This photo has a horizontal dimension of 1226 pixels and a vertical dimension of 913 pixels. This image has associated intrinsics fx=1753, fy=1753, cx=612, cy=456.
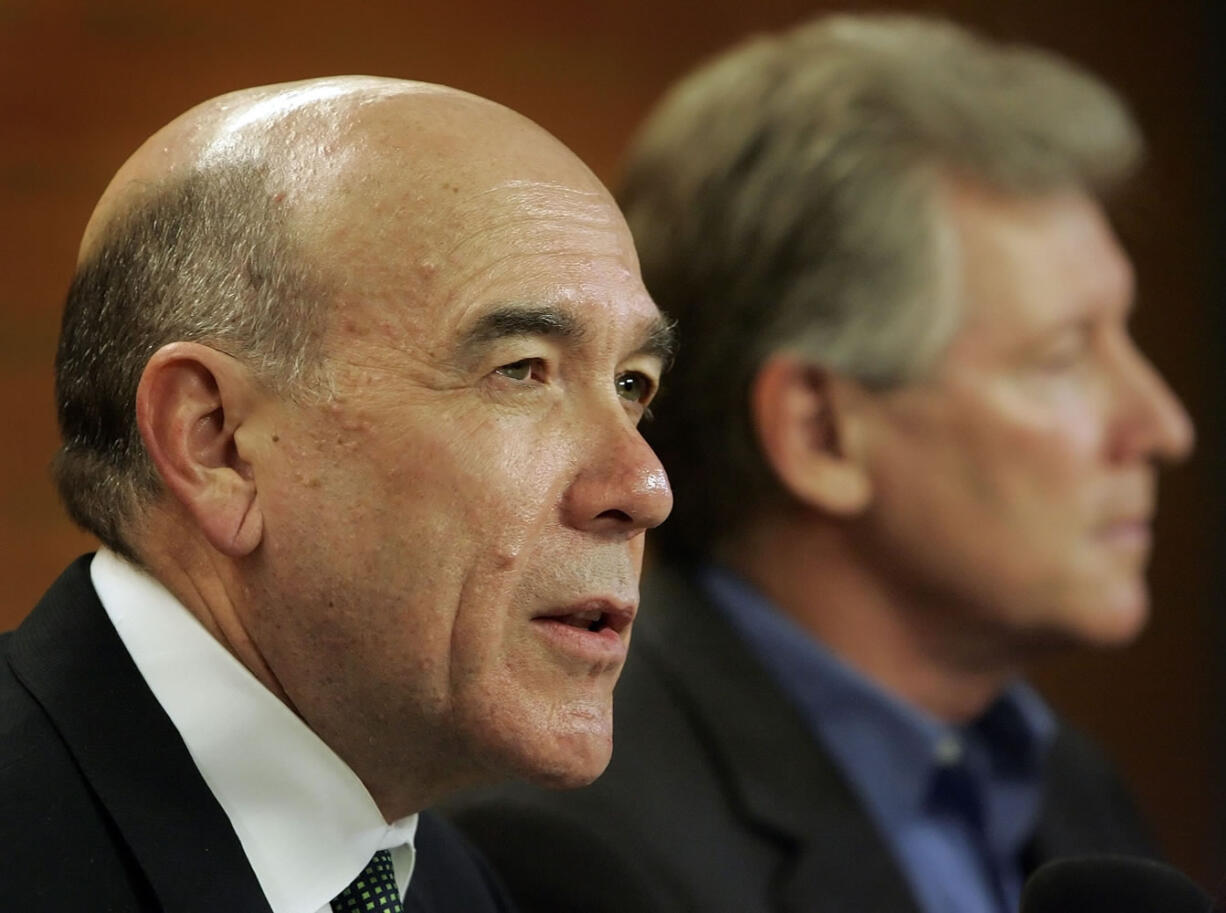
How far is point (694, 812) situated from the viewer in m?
1.87

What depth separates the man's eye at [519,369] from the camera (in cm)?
120

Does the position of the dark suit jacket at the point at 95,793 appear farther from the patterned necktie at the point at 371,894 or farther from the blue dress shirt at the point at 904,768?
the blue dress shirt at the point at 904,768

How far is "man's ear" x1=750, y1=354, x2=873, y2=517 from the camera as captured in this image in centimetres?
226

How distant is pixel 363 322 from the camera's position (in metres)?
1.17

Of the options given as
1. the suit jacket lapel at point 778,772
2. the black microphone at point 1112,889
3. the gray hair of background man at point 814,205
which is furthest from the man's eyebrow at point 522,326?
the gray hair of background man at point 814,205

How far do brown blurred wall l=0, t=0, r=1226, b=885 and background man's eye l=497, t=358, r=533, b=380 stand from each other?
0.38 m

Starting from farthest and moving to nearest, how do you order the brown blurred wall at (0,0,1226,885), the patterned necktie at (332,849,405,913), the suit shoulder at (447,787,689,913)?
the brown blurred wall at (0,0,1226,885), the suit shoulder at (447,787,689,913), the patterned necktie at (332,849,405,913)

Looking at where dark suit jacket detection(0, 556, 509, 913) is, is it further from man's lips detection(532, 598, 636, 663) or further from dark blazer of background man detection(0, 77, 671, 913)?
man's lips detection(532, 598, 636, 663)

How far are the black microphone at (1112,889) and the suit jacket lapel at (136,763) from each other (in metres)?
0.53

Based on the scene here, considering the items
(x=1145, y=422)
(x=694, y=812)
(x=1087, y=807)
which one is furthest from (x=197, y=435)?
(x=1087, y=807)

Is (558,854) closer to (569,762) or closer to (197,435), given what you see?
(569,762)

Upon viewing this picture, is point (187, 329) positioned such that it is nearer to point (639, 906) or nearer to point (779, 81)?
point (639, 906)

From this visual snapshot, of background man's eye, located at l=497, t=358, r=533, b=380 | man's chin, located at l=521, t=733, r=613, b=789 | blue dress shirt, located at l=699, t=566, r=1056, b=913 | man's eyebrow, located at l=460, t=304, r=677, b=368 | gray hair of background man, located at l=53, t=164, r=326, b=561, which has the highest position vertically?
gray hair of background man, located at l=53, t=164, r=326, b=561

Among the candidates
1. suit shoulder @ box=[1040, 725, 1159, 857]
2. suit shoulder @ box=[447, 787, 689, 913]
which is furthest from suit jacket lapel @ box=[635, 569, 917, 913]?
suit shoulder @ box=[1040, 725, 1159, 857]
